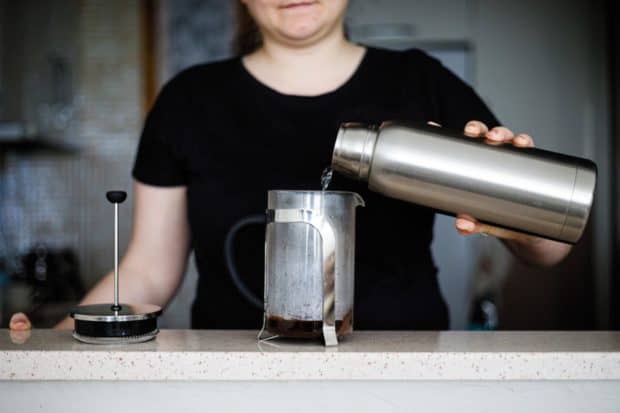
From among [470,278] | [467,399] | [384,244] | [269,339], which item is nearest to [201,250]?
[384,244]

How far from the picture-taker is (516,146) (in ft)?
2.89

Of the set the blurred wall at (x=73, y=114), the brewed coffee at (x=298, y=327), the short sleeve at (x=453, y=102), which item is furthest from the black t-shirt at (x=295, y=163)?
the blurred wall at (x=73, y=114)

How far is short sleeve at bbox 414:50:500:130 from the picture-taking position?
1270 mm

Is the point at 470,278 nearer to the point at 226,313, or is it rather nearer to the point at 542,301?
the point at 542,301

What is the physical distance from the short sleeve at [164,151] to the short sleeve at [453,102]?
1.48 ft

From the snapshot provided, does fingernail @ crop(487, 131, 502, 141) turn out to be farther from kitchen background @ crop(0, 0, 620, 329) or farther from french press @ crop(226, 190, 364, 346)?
kitchen background @ crop(0, 0, 620, 329)

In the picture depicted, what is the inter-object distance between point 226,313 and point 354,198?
50 cm

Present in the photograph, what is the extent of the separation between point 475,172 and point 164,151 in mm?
668

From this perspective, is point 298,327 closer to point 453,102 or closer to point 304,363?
point 304,363

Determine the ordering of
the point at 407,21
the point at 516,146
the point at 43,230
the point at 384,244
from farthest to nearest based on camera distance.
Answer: the point at 43,230, the point at 407,21, the point at 384,244, the point at 516,146

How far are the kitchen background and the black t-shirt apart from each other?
68.6 inches

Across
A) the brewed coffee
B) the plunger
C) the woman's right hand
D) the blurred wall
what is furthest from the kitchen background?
the brewed coffee

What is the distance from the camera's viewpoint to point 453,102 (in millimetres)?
1285

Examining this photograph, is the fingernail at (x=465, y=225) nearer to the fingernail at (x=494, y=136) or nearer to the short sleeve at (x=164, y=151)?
the fingernail at (x=494, y=136)
